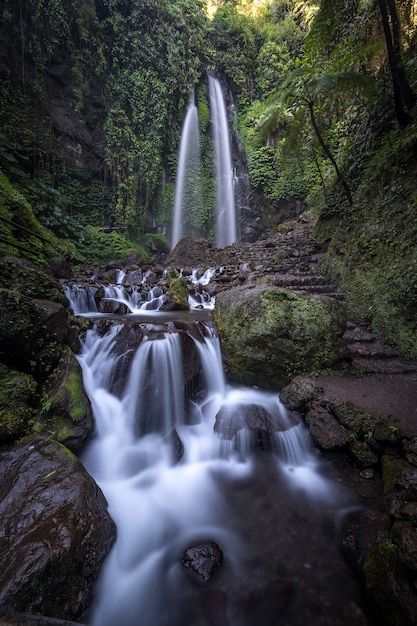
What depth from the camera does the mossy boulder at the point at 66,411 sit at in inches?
122

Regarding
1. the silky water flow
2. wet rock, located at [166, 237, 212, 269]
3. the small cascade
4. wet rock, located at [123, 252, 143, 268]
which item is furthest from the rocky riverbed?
wet rock, located at [123, 252, 143, 268]

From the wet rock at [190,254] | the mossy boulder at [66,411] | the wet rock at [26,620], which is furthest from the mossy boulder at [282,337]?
the wet rock at [190,254]

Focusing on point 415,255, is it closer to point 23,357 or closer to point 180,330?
point 180,330

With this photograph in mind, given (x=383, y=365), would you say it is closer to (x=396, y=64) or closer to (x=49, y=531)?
(x=49, y=531)

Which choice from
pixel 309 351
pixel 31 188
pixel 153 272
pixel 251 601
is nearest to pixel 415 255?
pixel 309 351

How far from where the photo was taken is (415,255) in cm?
437

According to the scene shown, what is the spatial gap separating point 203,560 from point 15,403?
2521 millimetres

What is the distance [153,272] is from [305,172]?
12.9 metres

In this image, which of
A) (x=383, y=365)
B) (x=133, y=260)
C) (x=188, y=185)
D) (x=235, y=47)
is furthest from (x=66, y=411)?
(x=235, y=47)

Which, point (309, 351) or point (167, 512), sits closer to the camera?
point (167, 512)

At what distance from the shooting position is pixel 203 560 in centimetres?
231

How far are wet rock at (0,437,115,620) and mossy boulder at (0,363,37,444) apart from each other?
186 millimetres

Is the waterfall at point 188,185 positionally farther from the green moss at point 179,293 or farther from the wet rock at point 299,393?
the wet rock at point 299,393

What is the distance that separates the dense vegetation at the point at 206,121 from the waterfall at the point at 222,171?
99 cm
